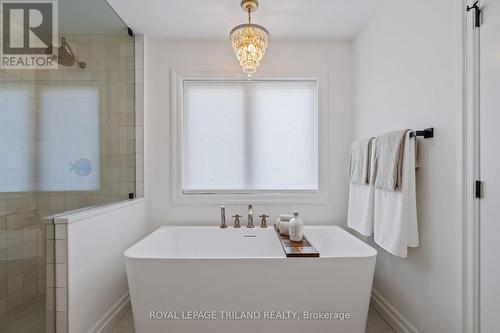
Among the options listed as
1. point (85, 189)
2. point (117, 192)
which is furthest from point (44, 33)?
point (117, 192)

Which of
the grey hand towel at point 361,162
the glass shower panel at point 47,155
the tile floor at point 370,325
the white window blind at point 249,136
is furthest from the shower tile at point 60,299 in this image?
the grey hand towel at point 361,162

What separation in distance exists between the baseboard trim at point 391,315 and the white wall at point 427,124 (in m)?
0.04

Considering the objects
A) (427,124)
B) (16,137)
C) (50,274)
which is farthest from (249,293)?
(16,137)

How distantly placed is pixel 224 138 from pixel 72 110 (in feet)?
4.30

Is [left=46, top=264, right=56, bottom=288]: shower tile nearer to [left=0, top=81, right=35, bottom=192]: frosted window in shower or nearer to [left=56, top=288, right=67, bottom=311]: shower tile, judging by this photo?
[left=56, top=288, right=67, bottom=311]: shower tile

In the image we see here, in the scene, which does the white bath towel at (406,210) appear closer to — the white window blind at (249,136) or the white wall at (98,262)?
the white window blind at (249,136)

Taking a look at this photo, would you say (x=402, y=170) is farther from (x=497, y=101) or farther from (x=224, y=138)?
(x=224, y=138)

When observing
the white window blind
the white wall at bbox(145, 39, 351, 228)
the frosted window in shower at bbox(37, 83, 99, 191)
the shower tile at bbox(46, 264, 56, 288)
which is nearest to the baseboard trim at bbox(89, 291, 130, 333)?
the shower tile at bbox(46, 264, 56, 288)

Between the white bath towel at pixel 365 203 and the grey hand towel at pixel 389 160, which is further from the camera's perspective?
the white bath towel at pixel 365 203

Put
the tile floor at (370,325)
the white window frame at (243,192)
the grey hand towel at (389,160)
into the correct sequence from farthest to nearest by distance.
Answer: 1. the white window frame at (243,192)
2. the tile floor at (370,325)
3. the grey hand towel at (389,160)

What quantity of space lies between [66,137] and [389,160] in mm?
2098

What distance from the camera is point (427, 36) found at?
1581 mm

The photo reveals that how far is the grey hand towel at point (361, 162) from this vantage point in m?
2.06

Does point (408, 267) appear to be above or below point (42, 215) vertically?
below
